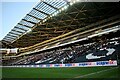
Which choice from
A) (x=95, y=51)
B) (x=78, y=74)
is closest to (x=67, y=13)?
(x=78, y=74)

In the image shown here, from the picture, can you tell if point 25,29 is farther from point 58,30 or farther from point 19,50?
point 19,50

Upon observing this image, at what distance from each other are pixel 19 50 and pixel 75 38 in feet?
73.5

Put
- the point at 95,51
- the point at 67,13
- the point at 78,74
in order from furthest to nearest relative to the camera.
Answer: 1. the point at 95,51
2. the point at 78,74
3. the point at 67,13

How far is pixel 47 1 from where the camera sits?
15.0 m

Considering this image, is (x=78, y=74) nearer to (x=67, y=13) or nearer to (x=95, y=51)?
(x=67, y=13)

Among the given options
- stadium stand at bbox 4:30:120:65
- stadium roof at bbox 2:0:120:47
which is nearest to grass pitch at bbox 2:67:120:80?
stadium stand at bbox 4:30:120:65

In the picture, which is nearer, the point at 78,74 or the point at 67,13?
the point at 67,13

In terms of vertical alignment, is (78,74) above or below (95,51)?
below

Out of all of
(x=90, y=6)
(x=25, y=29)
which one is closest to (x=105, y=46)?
(x=25, y=29)

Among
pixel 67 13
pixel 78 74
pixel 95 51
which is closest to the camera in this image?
pixel 67 13

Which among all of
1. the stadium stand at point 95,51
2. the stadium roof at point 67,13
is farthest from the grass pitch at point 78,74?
the stadium roof at point 67,13

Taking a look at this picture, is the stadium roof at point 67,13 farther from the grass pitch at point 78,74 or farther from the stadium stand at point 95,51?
the grass pitch at point 78,74

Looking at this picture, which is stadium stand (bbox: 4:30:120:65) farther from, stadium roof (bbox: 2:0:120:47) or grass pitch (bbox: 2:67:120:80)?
stadium roof (bbox: 2:0:120:47)

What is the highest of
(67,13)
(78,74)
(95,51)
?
(67,13)
